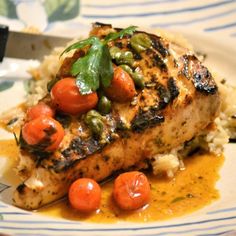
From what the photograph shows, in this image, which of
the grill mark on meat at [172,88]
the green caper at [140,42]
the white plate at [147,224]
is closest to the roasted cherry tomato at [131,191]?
the white plate at [147,224]

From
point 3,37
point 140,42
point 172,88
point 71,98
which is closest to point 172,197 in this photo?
point 172,88

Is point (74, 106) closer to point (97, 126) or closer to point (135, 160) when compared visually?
point (97, 126)

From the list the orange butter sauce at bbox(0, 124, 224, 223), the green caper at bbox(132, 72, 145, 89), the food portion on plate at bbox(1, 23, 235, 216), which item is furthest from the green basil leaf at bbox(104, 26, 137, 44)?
the orange butter sauce at bbox(0, 124, 224, 223)

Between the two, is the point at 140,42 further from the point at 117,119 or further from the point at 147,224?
the point at 147,224

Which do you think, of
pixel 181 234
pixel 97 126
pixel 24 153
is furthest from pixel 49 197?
pixel 181 234

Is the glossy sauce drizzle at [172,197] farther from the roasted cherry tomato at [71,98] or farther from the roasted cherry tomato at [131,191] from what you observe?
the roasted cherry tomato at [71,98]

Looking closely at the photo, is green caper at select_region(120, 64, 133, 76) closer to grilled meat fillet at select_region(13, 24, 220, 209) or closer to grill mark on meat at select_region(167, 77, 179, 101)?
grilled meat fillet at select_region(13, 24, 220, 209)

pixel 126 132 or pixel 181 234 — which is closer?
pixel 181 234
